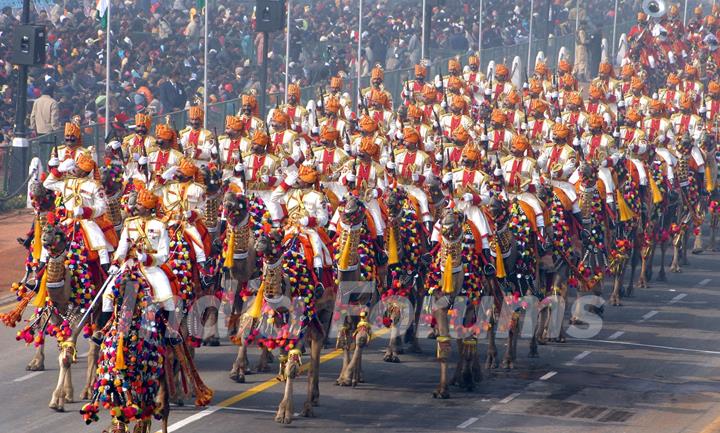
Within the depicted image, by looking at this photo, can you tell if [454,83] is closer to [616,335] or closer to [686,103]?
[686,103]

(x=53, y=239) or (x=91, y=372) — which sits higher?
(x=53, y=239)

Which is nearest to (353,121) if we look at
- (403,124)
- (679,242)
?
(403,124)

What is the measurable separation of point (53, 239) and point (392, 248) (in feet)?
18.5

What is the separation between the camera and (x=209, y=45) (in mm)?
49812

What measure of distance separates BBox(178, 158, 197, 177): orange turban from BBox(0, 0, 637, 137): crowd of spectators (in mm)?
6743

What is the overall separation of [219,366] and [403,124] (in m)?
11.4

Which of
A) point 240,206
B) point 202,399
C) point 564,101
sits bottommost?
point 202,399

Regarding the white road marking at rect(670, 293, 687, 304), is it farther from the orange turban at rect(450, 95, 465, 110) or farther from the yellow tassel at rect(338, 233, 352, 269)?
the yellow tassel at rect(338, 233, 352, 269)

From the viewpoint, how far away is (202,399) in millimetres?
19891

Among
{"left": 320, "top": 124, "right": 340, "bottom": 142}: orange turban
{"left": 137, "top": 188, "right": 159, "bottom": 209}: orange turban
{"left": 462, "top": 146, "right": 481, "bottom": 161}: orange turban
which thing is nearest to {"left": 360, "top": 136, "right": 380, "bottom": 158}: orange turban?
{"left": 320, "top": 124, "right": 340, "bottom": 142}: orange turban

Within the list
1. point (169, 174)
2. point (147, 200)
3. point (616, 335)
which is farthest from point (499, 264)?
point (147, 200)

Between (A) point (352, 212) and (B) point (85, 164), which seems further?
(B) point (85, 164)

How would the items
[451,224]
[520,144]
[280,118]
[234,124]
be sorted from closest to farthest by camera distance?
1. [451,224]
2. [520,144]
3. [234,124]
4. [280,118]

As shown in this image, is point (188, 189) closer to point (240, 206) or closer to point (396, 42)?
point (240, 206)
